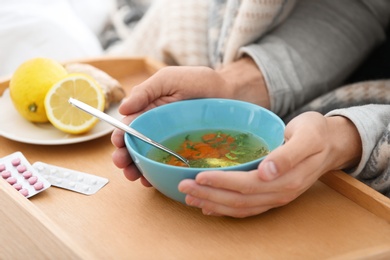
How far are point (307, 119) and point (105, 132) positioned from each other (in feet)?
1.19

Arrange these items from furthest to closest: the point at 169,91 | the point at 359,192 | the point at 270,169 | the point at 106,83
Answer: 1. the point at 106,83
2. the point at 169,91
3. the point at 359,192
4. the point at 270,169

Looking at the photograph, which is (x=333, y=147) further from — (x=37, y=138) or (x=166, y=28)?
(x=166, y=28)

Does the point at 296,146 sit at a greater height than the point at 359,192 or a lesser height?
greater

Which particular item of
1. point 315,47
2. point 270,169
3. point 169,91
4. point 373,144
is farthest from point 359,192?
point 315,47

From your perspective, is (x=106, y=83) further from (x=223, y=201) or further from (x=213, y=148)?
A: (x=223, y=201)

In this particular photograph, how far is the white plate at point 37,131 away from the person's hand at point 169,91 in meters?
0.12

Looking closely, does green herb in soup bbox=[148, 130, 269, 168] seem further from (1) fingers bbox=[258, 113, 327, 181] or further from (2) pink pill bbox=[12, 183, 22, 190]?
(2) pink pill bbox=[12, 183, 22, 190]

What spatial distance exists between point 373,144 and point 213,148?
226 mm

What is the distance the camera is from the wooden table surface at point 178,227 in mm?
674

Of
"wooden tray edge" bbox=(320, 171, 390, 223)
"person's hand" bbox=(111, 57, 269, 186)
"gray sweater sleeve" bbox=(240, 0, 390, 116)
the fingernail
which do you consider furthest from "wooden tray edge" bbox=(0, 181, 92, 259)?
"gray sweater sleeve" bbox=(240, 0, 390, 116)

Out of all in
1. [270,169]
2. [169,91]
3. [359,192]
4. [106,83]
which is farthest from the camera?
[106,83]

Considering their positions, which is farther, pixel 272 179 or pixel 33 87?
pixel 33 87

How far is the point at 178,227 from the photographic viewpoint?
72cm

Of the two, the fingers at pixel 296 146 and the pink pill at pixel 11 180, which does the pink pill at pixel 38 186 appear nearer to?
the pink pill at pixel 11 180
